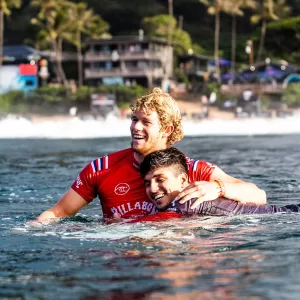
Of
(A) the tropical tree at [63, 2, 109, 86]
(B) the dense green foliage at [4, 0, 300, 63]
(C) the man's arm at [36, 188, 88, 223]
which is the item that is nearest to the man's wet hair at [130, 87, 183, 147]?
(C) the man's arm at [36, 188, 88, 223]

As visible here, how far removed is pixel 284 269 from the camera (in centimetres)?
612

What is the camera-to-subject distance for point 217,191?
7625 millimetres

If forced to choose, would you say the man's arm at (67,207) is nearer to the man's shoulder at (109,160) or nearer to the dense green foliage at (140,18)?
the man's shoulder at (109,160)

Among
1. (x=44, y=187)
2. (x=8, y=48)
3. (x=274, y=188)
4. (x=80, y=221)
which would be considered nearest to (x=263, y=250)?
(x=80, y=221)

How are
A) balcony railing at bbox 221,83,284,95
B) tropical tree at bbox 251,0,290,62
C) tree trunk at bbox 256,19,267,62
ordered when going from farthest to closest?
1. tropical tree at bbox 251,0,290,62
2. tree trunk at bbox 256,19,267,62
3. balcony railing at bbox 221,83,284,95

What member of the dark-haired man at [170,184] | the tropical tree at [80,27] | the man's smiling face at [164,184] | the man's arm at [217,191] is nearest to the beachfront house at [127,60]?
the tropical tree at [80,27]

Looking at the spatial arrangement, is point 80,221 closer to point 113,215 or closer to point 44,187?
point 113,215

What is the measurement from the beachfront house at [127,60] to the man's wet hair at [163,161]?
73114mm

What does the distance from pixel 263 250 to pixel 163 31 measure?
87777 millimetres

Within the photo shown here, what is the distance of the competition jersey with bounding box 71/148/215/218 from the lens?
797 centimetres

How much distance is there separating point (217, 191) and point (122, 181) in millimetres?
936

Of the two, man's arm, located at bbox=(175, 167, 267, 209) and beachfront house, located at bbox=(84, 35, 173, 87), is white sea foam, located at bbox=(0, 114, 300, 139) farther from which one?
man's arm, located at bbox=(175, 167, 267, 209)

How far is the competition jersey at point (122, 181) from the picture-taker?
7.97 m

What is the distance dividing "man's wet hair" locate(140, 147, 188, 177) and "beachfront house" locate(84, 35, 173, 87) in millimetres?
73114
